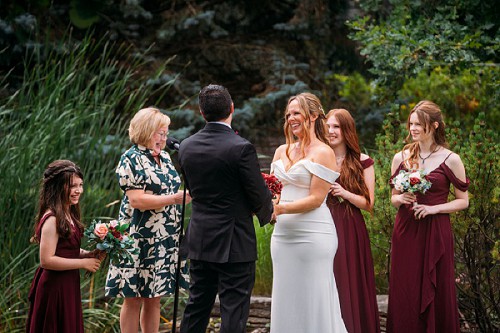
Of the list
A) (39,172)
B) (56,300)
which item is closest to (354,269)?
(56,300)

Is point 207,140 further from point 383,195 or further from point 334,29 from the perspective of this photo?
point 334,29

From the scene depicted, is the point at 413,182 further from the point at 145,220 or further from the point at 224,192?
the point at 145,220

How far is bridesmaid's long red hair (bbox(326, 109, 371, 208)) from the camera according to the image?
6.19 metres

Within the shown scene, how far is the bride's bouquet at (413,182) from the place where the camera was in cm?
589

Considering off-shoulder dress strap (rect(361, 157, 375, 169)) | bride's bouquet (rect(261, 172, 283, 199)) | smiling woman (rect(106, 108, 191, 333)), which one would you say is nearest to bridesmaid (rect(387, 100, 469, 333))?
off-shoulder dress strap (rect(361, 157, 375, 169))

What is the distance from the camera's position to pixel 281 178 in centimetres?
585

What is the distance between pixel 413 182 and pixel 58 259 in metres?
2.63

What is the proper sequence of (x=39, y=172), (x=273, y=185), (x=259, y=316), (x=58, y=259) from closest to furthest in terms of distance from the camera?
(x=58, y=259) → (x=273, y=185) → (x=39, y=172) → (x=259, y=316)

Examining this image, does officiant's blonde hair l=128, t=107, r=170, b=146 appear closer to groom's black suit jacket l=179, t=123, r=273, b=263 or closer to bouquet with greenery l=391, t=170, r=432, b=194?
groom's black suit jacket l=179, t=123, r=273, b=263

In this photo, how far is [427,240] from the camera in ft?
20.1

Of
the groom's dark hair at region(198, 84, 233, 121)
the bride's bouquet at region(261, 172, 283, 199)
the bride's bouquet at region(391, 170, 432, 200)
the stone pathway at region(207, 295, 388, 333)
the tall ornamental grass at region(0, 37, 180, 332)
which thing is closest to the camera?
the groom's dark hair at region(198, 84, 233, 121)

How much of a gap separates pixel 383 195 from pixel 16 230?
3.24m

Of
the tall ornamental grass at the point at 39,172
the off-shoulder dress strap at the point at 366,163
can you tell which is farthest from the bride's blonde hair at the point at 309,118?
the tall ornamental grass at the point at 39,172

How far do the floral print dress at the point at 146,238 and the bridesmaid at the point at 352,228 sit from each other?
4.19 ft
